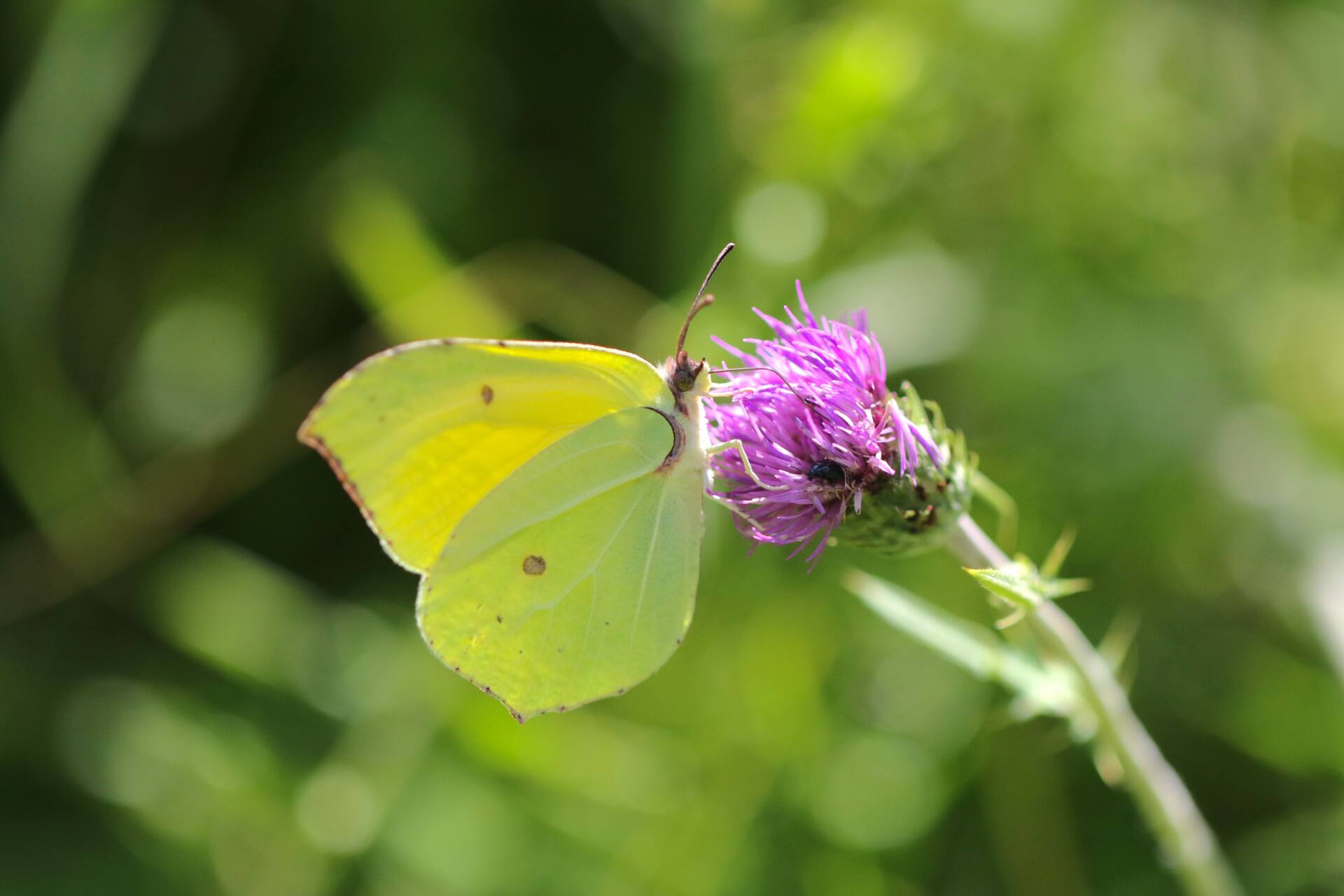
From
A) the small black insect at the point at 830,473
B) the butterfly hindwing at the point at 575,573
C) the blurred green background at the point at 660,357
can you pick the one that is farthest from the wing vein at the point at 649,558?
the blurred green background at the point at 660,357

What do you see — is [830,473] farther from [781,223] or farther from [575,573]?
[781,223]

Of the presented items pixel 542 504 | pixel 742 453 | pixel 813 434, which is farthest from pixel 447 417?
pixel 813 434

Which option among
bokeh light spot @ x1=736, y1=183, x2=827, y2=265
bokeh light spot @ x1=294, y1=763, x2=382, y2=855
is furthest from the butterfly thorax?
bokeh light spot @ x1=294, y1=763, x2=382, y2=855

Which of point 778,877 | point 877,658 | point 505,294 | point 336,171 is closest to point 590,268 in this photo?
point 505,294

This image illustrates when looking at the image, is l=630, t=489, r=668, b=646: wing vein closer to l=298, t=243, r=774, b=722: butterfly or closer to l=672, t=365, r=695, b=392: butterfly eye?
l=298, t=243, r=774, b=722: butterfly

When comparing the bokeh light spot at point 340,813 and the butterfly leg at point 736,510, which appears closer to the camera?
the butterfly leg at point 736,510

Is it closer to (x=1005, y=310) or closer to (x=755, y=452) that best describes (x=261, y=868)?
(x=755, y=452)

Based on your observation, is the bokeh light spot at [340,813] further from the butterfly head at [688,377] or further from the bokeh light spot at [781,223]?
the bokeh light spot at [781,223]
